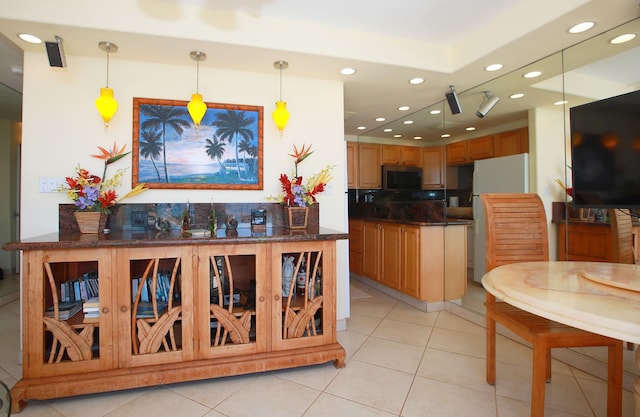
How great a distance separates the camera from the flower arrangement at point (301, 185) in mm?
2537

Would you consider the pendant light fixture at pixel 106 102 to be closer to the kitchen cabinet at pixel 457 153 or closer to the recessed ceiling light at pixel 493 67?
the recessed ceiling light at pixel 493 67

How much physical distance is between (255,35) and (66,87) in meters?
1.42

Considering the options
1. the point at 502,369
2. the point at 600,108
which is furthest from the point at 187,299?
the point at 600,108

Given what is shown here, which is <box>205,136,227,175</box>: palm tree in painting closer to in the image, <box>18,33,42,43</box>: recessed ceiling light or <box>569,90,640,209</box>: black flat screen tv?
<box>18,33,42,43</box>: recessed ceiling light

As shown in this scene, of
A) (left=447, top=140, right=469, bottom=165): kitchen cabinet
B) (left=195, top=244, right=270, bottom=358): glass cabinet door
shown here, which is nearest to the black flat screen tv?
(left=447, top=140, right=469, bottom=165): kitchen cabinet

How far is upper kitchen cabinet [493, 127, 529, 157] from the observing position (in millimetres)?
2916

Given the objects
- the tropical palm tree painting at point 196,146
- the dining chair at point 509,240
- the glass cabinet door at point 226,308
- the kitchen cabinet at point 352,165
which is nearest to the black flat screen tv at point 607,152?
the dining chair at point 509,240

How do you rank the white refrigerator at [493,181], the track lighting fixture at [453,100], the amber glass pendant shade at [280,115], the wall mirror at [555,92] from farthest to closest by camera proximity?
the track lighting fixture at [453,100] → the white refrigerator at [493,181] → the amber glass pendant shade at [280,115] → the wall mirror at [555,92]

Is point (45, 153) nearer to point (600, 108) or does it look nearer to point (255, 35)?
point (255, 35)

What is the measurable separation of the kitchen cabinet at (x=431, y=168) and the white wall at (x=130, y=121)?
2089 mm

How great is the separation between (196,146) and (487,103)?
269 centimetres

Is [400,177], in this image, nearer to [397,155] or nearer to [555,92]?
[397,155]

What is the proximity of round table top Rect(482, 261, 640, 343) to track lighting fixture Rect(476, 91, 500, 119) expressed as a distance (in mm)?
2041

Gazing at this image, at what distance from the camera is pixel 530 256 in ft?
6.59
